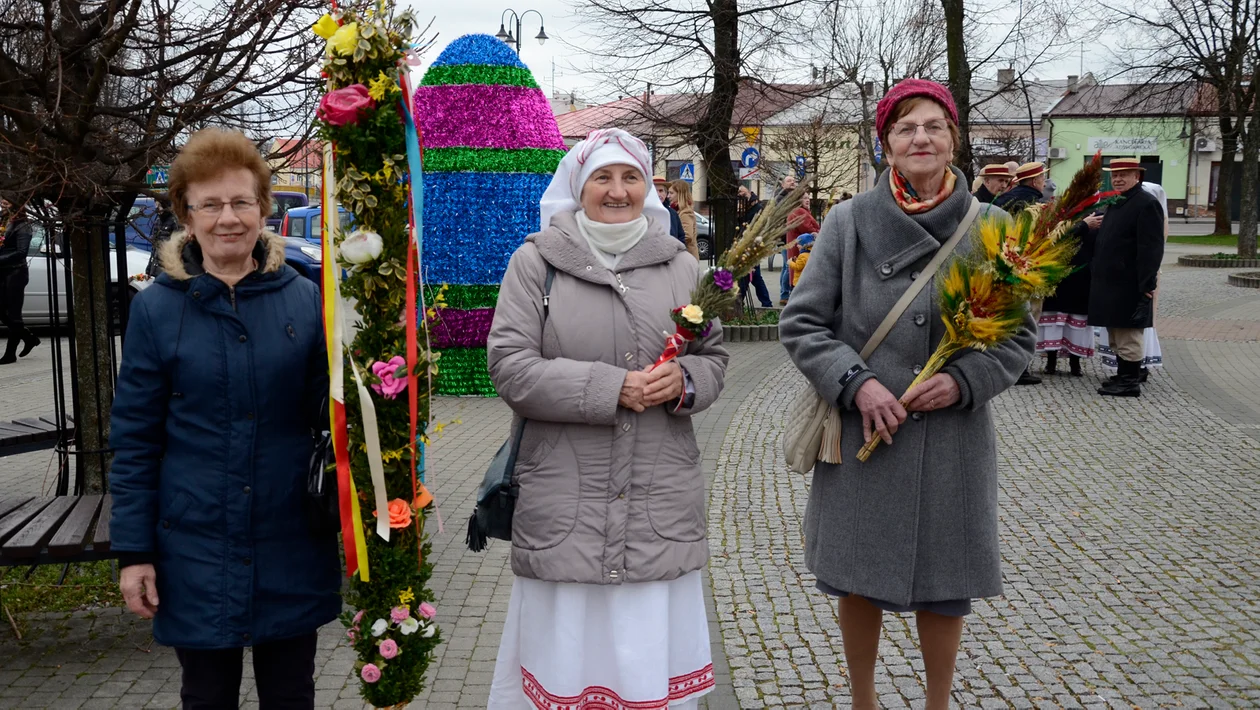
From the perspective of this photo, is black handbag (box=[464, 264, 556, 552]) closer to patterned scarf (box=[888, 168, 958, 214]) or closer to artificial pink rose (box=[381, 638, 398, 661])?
artificial pink rose (box=[381, 638, 398, 661])

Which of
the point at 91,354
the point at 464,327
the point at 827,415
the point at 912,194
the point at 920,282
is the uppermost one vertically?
the point at 912,194

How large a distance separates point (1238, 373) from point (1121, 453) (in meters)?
4.41

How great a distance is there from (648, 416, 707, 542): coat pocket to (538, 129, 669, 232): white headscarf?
2.17 ft

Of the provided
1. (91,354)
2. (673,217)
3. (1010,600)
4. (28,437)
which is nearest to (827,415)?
(1010,600)

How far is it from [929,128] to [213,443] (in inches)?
86.4

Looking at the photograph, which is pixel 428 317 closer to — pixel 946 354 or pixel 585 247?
pixel 585 247

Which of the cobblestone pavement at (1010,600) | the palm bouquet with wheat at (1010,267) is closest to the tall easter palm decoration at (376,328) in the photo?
the cobblestone pavement at (1010,600)

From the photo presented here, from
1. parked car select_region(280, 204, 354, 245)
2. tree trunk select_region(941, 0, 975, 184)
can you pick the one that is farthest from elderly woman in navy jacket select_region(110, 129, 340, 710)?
parked car select_region(280, 204, 354, 245)

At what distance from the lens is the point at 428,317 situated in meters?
3.39

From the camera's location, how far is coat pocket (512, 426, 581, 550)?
10.5 feet

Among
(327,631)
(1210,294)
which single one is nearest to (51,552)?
(327,631)

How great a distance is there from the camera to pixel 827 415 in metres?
3.47

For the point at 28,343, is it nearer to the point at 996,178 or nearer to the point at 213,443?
the point at 996,178

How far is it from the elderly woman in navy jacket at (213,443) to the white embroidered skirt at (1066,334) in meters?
9.53
